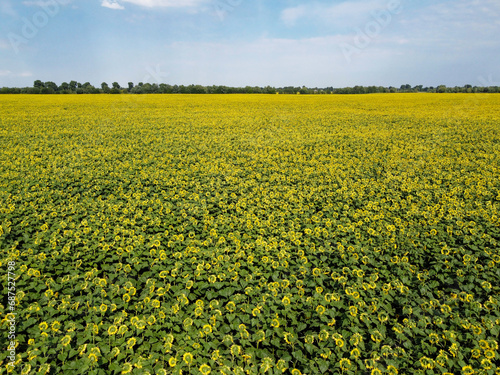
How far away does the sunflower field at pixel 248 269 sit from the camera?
4.07m

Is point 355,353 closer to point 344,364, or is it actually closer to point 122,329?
point 344,364

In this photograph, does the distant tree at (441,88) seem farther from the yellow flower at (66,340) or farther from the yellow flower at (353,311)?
the yellow flower at (66,340)

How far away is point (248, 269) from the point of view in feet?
19.8

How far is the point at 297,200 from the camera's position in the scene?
941cm

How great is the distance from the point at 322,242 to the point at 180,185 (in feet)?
20.2

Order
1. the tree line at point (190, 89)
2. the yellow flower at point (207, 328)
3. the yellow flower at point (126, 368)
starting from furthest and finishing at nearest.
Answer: the tree line at point (190, 89)
the yellow flower at point (207, 328)
the yellow flower at point (126, 368)

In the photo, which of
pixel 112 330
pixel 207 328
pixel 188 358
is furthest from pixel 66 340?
pixel 207 328

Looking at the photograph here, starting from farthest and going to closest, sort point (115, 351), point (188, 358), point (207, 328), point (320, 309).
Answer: point (320, 309), point (207, 328), point (115, 351), point (188, 358)

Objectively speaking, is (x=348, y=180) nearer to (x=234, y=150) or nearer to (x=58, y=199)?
(x=234, y=150)

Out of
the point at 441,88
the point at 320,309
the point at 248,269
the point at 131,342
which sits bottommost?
the point at 248,269

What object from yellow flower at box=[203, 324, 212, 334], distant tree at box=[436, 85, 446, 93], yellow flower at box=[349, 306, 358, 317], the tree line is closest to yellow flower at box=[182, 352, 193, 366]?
yellow flower at box=[203, 324, 212, 334]

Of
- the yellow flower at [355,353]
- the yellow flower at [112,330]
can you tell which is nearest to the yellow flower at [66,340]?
the yellow flower at [112,330]

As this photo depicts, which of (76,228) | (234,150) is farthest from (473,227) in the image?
(234,150)

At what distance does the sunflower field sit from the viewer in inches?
160
